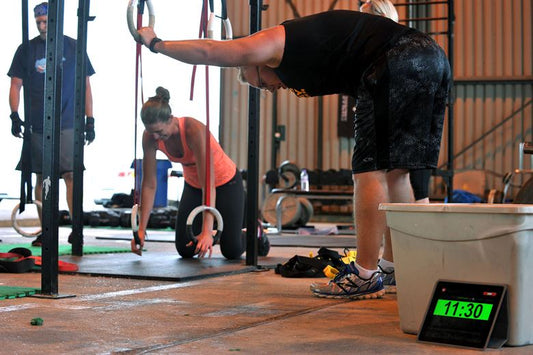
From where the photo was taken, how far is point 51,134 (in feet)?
8.22

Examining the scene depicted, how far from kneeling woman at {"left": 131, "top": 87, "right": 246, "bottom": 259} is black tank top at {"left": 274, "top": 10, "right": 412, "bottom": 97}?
1189 millimetres

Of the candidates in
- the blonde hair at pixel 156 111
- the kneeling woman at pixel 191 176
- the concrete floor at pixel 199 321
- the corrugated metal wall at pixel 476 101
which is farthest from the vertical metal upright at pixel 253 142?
the corrugated metal wall at pixel 476 101

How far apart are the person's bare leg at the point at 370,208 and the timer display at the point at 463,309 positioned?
0.67 metres

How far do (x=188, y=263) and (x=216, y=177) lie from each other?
1.89ft

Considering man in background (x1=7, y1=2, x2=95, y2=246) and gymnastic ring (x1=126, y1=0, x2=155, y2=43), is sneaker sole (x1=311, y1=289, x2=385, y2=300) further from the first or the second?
man in background (x1=7, y1=2, x2=95, y2=246)

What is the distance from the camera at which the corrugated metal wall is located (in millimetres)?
11766

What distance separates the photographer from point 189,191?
4316 millimetres

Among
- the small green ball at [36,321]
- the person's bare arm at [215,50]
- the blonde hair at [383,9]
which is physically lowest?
the small green ball at [36,321]

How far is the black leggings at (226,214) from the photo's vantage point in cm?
420

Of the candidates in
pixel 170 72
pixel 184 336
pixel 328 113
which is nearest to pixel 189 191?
pixel 184 336

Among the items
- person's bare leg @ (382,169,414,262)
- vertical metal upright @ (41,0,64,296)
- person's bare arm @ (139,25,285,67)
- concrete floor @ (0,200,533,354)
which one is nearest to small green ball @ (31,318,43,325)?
concrete floor @ (0,200,533,354)

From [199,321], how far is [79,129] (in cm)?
246

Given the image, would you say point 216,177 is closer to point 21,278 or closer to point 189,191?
point 189,191

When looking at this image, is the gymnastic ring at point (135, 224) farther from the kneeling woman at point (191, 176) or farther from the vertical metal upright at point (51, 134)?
the vertical metal upright at point (51, 134)
